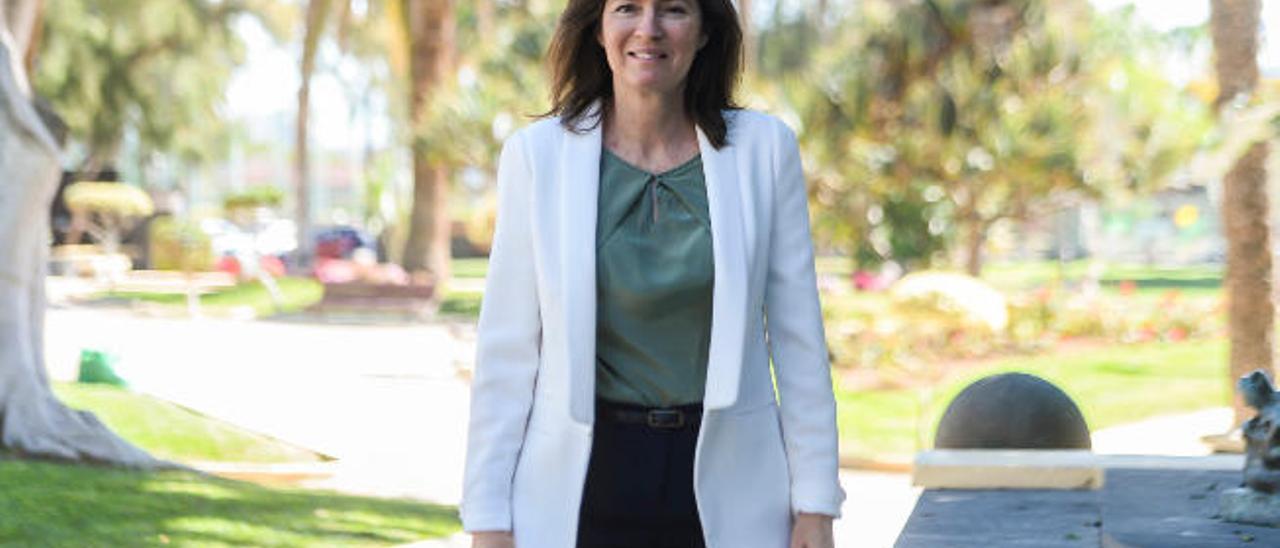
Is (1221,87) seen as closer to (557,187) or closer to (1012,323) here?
→ (1012,323)

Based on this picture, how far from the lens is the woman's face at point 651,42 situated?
2.75 metres

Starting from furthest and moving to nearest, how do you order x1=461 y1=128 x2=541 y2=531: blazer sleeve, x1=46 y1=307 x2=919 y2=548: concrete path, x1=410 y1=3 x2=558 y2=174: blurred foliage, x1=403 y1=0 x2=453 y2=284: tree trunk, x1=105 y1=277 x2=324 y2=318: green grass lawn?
x1=403 y1=0 x2=453 y2=284: tree trunk → x1=105 y1=277 x2=324 y2=318: green grass lawn → x1=410 y1=3 x2=558 y2=174: blurred foliage → x1=46 y1=307 x2=919 y2=548: concrete path → x1=461 y1=128 x2=541 y2=531: blazer sleeve

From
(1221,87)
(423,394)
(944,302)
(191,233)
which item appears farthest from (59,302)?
(1221,87)

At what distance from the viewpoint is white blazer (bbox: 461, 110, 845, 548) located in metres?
2.65

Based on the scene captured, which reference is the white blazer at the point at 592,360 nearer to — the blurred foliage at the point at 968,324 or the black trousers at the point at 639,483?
the black trousers at the point at 639,483

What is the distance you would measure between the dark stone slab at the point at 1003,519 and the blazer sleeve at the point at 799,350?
5.16 meters

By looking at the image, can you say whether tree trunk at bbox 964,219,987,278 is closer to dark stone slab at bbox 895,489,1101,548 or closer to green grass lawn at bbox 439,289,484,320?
green grass lawn at bbox 439,289,484,320

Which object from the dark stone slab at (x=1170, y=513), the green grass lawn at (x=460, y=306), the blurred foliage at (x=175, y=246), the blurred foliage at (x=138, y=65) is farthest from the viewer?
the blurred foliage at (x=138, y=65)

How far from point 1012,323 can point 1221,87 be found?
9688mm

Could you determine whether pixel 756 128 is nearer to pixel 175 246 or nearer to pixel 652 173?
pixel 652 173

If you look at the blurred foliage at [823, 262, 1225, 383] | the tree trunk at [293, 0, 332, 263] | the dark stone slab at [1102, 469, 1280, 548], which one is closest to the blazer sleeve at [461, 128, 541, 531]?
the dark stone slab at [1102, 469, 1280, 548]

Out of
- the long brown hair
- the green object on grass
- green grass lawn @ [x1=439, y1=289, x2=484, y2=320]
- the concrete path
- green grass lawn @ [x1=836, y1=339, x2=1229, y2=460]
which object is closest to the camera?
the long brown hair

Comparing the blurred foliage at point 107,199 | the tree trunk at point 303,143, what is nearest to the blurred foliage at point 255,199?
the tree trunk at point 303,143

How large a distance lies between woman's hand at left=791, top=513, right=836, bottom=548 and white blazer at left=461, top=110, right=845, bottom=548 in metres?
0.02
